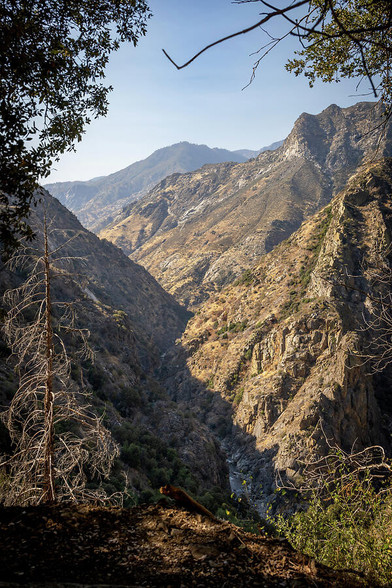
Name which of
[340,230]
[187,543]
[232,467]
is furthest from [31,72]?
[340,230]

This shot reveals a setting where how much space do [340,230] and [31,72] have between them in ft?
138

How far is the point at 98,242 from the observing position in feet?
243

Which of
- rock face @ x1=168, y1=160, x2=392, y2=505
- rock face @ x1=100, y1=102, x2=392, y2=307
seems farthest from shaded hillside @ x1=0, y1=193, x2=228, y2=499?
rock face @ x1=100, y1=102, x2=392, y2=307

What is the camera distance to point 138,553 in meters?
3.29

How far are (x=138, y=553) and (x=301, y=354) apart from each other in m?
35.0

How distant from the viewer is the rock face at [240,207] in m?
92.1

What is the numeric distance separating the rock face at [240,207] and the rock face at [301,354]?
32.2 meters

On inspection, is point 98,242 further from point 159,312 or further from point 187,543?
point 187,543

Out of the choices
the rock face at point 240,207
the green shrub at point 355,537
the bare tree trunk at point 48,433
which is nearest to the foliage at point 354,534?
the green shrub at point 355,537

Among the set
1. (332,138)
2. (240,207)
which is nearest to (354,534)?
(240,207)

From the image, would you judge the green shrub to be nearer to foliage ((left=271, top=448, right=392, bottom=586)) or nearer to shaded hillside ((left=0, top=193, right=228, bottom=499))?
foliage ((left=271, top=448, right=392, bottom=586))

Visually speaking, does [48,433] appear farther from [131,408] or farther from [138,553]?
[131,408]

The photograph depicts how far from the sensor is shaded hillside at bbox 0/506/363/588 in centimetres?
287

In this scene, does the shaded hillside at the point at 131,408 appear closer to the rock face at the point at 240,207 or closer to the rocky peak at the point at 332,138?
the rock face at the point at 240,207
